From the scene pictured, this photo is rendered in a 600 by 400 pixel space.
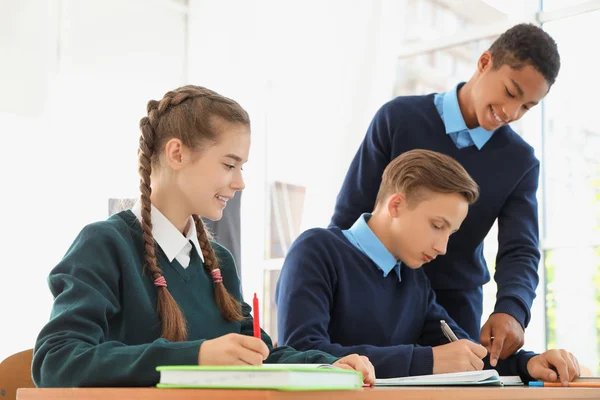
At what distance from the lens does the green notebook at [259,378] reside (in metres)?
0.79

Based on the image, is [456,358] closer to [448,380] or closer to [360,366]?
[448,380]

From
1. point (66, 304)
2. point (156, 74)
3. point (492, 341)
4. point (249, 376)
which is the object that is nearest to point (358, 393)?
point (249, 376)

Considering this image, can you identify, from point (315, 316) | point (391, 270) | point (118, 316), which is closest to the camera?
point (118, 316)

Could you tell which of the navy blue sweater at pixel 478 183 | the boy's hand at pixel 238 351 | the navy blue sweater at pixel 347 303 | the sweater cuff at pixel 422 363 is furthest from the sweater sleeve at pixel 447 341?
the boy's hand at pixel 238 351

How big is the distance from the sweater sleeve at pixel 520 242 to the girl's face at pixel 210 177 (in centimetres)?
84

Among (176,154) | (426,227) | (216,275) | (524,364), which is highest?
(176,154)

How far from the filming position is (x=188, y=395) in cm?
83

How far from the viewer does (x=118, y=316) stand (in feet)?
4.07

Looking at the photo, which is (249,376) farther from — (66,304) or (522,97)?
Answer: (522,97)

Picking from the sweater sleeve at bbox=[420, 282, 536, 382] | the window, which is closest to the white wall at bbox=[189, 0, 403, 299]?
the window

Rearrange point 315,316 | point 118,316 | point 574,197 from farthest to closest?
point 574,197, point 315,316, point 118,316

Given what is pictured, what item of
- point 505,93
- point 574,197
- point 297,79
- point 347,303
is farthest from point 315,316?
point 297,79

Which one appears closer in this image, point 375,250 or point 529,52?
point 375,250

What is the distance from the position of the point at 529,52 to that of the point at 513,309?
63cm
